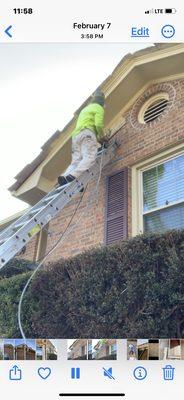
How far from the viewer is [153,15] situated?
91.9 inches

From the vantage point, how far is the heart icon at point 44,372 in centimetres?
206

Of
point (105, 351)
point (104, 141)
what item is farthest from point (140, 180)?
point (105, 351)

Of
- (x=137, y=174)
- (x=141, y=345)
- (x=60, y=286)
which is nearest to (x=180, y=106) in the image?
(x=137, y=174)

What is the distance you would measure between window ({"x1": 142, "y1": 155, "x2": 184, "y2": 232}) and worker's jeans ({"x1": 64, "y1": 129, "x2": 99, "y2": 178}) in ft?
1.95

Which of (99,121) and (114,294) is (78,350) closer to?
(114,294)

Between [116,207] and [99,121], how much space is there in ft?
2.89

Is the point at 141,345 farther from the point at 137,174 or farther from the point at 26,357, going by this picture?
the point at 137,174

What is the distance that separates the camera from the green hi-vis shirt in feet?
15.2

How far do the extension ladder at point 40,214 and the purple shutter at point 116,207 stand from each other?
22 cm

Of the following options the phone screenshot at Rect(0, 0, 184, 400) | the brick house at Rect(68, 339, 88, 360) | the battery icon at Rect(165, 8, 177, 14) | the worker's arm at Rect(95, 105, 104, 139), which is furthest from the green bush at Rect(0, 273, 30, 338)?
the battery icon at Rect(165, 8, 177, 14)

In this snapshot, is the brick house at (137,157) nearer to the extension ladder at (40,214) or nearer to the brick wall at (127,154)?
the brick wall at (127,154)

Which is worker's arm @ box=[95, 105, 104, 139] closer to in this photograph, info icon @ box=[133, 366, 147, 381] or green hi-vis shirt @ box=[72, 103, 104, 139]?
green hi-vis shirt @ box=[72, 103, 104, 139]

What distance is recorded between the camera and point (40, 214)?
3.85 meters

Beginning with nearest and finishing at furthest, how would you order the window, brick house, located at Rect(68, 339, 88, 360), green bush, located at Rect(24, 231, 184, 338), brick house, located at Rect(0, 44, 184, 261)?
brick house, located at Rect(68, 339, 88, 360) → green bush, located at Rect(24, 231, 184, 338) → the window → brick house, located at Rect(0, 44, 184, 261)
